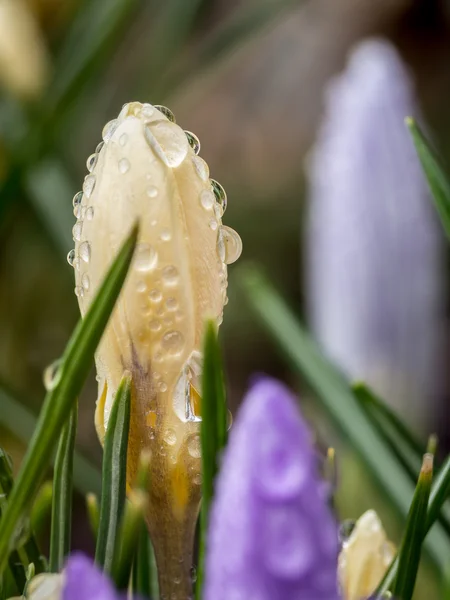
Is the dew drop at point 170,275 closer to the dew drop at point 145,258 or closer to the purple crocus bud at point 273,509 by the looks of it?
the dew drop at point 145,258

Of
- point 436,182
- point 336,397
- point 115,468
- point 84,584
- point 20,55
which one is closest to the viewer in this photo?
point 84,584

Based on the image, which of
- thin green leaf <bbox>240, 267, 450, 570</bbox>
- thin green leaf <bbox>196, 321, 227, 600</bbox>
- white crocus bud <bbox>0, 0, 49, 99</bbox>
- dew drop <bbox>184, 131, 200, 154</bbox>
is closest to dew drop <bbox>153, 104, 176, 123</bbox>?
dew drop <bbox>184, 131, 200, 154</bbox>

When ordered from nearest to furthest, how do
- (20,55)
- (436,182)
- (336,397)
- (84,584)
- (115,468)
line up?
(84,584) < (115,468) < (436,182) < (336,397) < (20,55)

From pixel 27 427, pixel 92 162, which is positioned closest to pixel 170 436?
Result: pixel 92 162

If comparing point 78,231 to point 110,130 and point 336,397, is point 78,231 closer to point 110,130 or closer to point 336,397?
point 110,130

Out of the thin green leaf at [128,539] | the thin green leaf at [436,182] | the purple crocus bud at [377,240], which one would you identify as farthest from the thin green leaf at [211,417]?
the purple crocus bud at [377,240]

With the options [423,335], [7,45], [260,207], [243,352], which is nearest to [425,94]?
[260,207]
